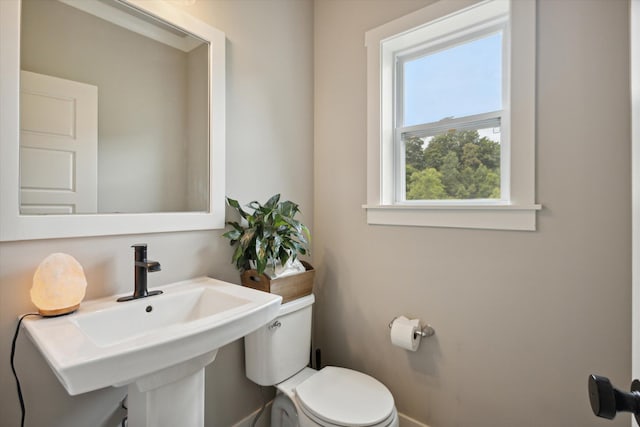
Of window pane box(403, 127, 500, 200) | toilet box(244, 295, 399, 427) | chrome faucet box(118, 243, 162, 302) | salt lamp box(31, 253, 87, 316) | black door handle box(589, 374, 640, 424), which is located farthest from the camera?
window pane box(403, 127, 500, 200)

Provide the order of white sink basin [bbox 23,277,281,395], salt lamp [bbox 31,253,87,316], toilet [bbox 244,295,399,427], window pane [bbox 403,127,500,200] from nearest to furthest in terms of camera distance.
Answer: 1. white sink basin [bbox 23,277,281,395]
2. salt lamp [bbox 31,253,87,316]
3. toilet [bbox 244,295,399,427]
4. window pane [bbox 403,127,500,200]

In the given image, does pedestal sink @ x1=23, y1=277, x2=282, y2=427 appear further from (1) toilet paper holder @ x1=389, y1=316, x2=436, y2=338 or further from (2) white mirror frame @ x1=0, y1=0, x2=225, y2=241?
(1) toilet paper holder @ x1=389, y1=316, x2=436, y2=338

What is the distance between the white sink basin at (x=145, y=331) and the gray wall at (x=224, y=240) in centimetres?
12

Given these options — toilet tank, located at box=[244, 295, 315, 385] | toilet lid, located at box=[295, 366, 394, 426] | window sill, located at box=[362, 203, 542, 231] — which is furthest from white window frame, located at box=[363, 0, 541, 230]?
toilet lid, located at box=[295, 366, 394, 426]

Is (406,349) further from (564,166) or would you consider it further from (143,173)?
(143,173)

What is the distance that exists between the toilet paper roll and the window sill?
0.48m

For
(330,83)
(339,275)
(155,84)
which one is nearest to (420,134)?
(330,83)

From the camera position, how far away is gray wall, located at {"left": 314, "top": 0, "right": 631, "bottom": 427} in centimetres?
108

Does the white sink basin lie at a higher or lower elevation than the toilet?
higher

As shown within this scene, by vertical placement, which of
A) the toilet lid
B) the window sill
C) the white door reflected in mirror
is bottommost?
the toilet lid

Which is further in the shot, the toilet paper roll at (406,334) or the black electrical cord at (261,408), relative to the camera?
the black electrical cord at (261,408)

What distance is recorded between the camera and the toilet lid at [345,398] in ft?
3.73

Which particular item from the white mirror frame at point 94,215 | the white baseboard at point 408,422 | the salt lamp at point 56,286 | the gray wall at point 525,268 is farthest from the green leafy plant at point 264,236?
the white baseboard at point 408,422

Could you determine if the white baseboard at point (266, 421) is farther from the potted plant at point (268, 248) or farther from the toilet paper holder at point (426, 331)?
the potted plant at point (268, 248)
